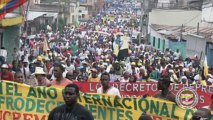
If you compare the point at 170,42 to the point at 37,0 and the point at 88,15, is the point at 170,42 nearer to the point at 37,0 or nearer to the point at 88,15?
the point at 37,0

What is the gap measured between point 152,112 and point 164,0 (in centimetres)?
5976

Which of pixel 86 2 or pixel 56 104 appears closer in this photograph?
pixel 56 104

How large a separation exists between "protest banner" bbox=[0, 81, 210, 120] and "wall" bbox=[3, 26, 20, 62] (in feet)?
51.4

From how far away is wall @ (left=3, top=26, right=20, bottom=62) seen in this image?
79.4 ft

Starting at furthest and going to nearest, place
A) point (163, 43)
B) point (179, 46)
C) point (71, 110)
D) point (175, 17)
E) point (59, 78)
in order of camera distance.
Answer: point (175, 17)
point (163, 43)
point (179, 46)
point (59, 78)
point (71, 110)

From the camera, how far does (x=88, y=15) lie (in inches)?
4341

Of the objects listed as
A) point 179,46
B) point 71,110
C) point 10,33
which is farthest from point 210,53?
point 71,110

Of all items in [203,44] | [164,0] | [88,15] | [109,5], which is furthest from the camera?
[109,5]

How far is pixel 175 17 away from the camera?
52.3 meters

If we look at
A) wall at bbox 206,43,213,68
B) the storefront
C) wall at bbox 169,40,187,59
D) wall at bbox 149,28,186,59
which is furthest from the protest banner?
wall at bbox 149,28,186,59

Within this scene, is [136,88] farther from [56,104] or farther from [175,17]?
[175,17]

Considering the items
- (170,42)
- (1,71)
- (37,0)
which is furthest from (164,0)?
(1,71)

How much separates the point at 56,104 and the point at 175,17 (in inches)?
1762

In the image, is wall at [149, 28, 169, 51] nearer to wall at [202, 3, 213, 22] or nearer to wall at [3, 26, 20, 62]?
wall at [202, 3, 213, 22]
